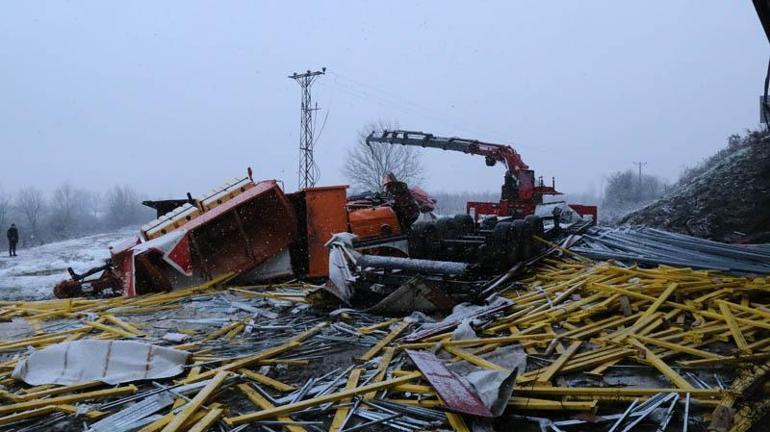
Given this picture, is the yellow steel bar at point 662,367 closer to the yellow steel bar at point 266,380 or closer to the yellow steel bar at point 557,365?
the yellow steel bar at point 557,365

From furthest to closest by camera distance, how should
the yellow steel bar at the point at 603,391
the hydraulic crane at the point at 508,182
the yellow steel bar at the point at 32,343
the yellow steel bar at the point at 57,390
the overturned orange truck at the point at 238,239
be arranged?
the hydraulic crane at the point at 508,182, the overturned orange truck at the point at 238,239, the yellow steel bar at the point at 32,343, the yellow steel bar at the point at 57,390, the yellow steel bar at the point at 603,391

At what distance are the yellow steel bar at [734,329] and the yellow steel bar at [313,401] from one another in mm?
2856

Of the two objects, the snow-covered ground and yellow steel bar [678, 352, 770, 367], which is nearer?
yellow steel bar [678, 352, 770, 367]

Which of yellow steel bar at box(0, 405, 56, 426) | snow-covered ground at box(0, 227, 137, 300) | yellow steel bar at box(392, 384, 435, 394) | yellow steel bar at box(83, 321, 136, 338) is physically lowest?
snow-covered ground at box(0, 227, 137, 300)

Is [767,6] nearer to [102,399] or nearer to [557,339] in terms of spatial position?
[557,339]

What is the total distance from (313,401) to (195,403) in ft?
2.99

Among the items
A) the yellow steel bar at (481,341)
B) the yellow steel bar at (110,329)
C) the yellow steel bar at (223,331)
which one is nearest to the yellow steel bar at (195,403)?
the yellow steel bar at (223,331)

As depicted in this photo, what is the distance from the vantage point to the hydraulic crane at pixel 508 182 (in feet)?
54.6

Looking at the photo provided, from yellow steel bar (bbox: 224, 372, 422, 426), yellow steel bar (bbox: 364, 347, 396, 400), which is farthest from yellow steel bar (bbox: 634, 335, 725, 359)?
yellow steel bar (bbox: 364, 347, 396, 400)

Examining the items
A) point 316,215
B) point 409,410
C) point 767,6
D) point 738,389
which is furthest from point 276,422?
point 316,215

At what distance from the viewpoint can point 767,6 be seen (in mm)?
3248

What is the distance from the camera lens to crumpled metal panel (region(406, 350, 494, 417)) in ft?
11.5

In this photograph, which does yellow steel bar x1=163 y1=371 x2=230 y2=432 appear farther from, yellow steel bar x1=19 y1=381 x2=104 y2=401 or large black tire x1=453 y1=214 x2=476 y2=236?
large black tire x1=453 y1=214 x2=476 y2=236

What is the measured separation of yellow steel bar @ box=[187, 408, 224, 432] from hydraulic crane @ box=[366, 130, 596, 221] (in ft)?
42.8
